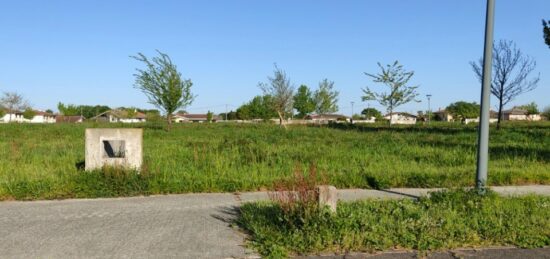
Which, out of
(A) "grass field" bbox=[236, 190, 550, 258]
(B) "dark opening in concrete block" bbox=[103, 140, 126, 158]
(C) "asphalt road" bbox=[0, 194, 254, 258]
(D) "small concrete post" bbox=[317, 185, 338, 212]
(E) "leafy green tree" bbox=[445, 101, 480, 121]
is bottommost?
(C) "asphalt road" bbox=[0, 194, 254, 258]

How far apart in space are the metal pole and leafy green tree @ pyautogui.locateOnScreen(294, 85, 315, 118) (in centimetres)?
5504

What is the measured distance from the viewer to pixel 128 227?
498 centimetres

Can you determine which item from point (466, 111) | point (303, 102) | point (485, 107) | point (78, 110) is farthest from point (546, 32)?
point (78, 110)

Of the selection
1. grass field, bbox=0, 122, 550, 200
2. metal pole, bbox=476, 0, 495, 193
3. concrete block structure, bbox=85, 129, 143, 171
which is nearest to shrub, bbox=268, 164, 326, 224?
grass field, bbox=0, 122, 550, 200

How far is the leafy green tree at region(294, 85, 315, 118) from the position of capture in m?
62.0

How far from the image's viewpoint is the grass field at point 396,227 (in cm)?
432

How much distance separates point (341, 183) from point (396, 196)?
118 centimetres

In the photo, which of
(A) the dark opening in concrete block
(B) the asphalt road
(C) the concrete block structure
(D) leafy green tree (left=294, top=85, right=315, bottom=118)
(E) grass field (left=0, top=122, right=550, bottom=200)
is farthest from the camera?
(D) leafy green tree (left=294, top=85, right=315, bottom=118)

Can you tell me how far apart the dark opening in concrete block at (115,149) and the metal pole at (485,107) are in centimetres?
597

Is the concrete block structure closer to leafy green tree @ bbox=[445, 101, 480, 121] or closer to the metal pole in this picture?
the metal pole

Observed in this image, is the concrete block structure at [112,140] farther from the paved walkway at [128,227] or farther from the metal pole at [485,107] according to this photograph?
the metal pole at [485,107]

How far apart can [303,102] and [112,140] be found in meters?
60.5

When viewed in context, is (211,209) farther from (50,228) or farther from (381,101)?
(381,101)

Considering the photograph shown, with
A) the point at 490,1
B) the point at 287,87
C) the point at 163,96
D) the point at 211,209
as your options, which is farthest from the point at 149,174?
the point at 287,87
